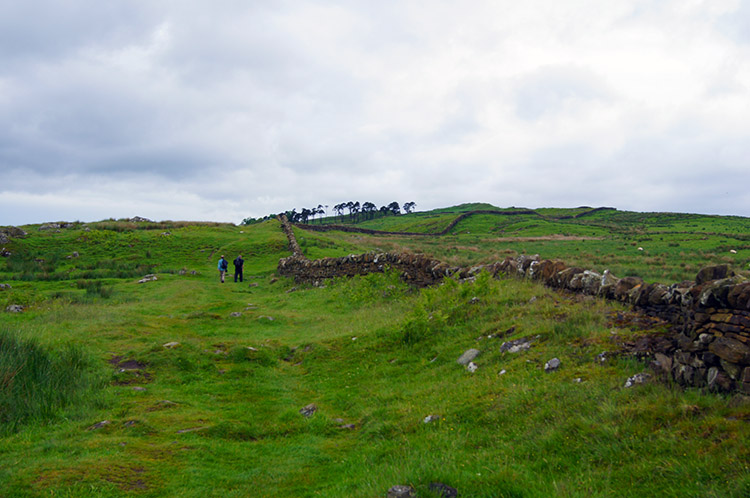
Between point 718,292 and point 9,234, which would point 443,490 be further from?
point 9,234

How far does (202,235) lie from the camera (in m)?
42.3

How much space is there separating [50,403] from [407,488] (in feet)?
19.0

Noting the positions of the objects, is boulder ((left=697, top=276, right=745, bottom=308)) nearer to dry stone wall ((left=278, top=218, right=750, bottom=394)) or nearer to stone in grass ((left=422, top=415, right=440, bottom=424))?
dry stone wall ((left=278, top=218, right=750, bottom=394))

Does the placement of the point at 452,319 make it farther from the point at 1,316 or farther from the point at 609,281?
the point at 1,316

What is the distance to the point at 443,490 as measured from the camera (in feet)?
13.4

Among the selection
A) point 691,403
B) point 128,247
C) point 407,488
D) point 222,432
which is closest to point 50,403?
point 222,432

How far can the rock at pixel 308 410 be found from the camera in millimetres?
7126

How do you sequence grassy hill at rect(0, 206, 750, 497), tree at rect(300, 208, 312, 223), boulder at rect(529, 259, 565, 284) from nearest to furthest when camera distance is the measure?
grassy hill at rect(0, 206, 750, 497), boulder at rect(529, 259, 565, 284), tree at rect(300, 208, 312, 223)

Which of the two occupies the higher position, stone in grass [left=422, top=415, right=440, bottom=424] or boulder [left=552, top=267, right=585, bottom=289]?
boulder [left=552, top=267, right=585, bottom=289]

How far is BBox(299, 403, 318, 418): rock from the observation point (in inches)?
281

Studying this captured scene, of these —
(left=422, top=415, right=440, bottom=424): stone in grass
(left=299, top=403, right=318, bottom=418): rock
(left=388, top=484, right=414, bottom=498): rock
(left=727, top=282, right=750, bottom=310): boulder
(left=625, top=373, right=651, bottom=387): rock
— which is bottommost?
(left=299, top=403, right=318, bottom=418): rock

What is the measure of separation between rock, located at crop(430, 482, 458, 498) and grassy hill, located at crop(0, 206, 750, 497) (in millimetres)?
72

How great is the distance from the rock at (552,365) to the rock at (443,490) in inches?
114

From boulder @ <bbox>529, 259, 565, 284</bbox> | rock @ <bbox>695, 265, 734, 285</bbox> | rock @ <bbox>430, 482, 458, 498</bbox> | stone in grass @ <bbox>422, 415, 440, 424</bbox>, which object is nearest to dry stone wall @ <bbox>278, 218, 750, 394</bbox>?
rock @ <bbox>695, 265, 734, 285</bbox>
